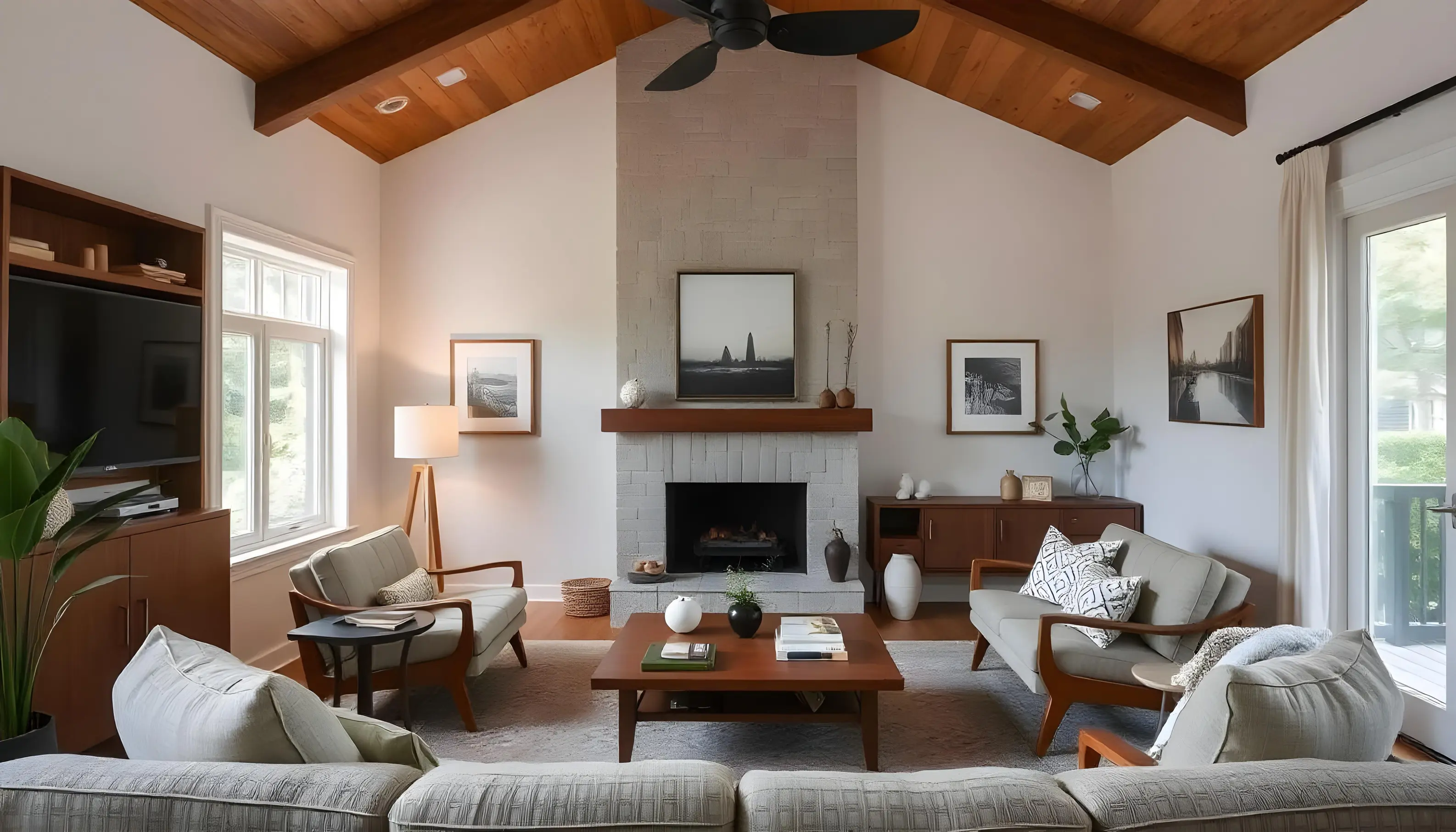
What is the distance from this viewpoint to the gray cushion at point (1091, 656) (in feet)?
Answer: 11.0

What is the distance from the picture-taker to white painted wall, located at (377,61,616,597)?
6.04 meters

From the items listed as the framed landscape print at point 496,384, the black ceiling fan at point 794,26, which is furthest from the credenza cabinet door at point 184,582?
the black ceiling fan at point 794,26

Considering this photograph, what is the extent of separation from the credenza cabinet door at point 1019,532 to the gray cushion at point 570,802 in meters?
4.66

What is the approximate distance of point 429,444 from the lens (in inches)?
209

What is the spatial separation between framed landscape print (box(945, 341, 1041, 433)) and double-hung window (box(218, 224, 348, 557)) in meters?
4.31

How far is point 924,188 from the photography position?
6.09 meters

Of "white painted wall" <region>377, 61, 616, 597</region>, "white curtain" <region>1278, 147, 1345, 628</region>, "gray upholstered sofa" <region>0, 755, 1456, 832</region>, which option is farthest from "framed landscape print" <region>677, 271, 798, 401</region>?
"gray upholstered sofa" <region>0, 755, 1456, 832</region>

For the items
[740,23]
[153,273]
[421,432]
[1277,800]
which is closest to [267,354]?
[421,432]

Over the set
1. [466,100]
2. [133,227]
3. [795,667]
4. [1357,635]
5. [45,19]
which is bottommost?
[795,667]

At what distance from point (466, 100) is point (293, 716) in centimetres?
506

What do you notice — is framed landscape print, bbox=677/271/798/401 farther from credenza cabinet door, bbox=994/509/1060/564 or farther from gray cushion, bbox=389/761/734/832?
gray cushion, bbox=389/761/734/832

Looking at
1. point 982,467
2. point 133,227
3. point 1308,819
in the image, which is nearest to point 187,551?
point 133,227

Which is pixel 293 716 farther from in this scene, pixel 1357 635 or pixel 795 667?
pixel 1357 635

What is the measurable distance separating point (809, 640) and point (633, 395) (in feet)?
8.12
